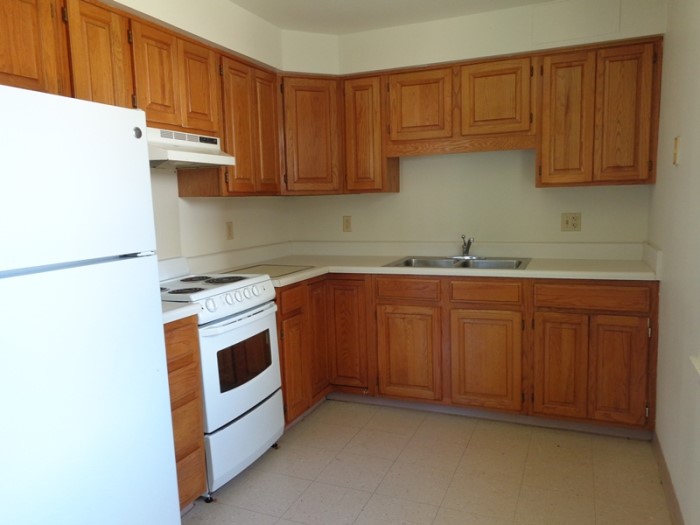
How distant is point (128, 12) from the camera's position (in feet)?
6.87

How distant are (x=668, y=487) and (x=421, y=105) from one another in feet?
7.58

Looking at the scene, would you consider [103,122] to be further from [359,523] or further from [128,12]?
[359,523]

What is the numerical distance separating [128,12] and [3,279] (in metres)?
1.43

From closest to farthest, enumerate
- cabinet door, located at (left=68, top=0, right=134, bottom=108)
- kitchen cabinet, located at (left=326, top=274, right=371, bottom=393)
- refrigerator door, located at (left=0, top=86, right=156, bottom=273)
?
refrigerator door, located at (left=0, top=86, right=156, bottom=273) → cabinet door, located at (left=68, top=0, right=134, bottom=108) → kitchen cabinet, located at (left=326, top=274, right=371, bottom=393)

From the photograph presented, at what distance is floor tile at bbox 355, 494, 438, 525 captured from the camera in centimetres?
203

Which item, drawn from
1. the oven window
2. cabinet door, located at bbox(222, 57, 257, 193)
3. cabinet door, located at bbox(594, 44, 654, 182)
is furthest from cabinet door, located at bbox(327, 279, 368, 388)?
cabinet door, located at bbox(594, 44, 654, 182)

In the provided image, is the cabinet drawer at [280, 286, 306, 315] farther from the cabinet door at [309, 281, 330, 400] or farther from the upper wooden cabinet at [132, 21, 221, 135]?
the upper wooden cabinet at [132, 21, 221, 135]

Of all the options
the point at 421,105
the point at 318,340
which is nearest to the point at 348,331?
the point at 318,340

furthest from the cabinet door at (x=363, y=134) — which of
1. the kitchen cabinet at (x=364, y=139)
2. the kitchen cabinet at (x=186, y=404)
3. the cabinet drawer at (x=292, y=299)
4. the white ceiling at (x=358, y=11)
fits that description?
the kitchen cabinet at (x=186, y=404)

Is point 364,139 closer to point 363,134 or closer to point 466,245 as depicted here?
point 363,134

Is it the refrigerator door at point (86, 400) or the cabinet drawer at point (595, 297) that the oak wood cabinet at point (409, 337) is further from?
the refrigerator door at point (86, 400)

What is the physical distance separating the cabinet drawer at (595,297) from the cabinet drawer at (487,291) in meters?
0.11

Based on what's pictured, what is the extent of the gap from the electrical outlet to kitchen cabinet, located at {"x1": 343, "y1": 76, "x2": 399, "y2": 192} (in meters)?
1.10

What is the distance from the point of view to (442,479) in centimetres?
231
